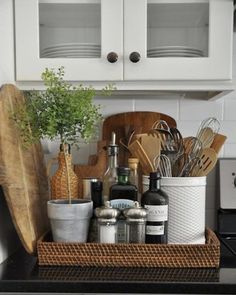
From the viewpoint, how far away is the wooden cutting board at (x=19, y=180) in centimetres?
101

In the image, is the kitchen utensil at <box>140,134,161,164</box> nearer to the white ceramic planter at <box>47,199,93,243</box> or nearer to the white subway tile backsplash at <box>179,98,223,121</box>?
the white ceramic planter at <box>47,199,93,243</box>

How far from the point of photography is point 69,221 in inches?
41.0

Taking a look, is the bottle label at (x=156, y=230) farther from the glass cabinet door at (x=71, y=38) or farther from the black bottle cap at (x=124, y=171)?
the glass cabinet door at (x=71, y=38)

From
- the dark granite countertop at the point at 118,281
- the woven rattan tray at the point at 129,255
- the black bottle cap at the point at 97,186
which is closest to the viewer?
the dark granite countertop at the point at 118,281

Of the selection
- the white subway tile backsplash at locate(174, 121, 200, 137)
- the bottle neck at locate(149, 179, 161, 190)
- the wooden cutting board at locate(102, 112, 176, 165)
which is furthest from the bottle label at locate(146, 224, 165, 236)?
the white subway tile backsplash at locate(174, 121, 200, 137)

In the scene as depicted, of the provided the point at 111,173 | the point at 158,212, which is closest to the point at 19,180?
the point at 111,173

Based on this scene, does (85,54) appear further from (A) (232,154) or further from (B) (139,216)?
(A) (232,154)

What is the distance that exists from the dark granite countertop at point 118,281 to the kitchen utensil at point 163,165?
267 millimetres

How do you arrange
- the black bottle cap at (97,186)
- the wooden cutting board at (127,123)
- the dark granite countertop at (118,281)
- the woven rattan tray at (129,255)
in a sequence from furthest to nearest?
the wooden cutting board at (127,123) < the black bottle cap at (97,186) < the woven rattan tray at (129,255) < the dark granite countertop at (118,281)

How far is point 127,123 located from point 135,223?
0.54 metres

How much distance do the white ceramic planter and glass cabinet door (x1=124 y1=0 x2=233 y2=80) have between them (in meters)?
0.46

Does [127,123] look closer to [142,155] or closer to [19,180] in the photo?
[142,155]

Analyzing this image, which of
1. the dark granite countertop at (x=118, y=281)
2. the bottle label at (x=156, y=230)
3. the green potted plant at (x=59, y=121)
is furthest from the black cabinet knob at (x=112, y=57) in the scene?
the dark granite countertop at (x=118, y=281)

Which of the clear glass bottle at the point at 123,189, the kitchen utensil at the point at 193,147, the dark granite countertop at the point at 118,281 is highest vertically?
the kitchen utensil at the point at 193,147
